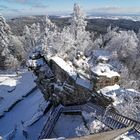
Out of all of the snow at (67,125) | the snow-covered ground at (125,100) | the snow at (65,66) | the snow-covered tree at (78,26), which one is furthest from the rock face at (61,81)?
the snow-covered tree at (78,26)

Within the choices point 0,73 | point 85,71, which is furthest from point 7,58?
point 85,71

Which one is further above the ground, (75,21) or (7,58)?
(75,21)

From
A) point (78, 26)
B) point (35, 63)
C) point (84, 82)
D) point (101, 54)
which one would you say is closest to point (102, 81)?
point (84, 82)

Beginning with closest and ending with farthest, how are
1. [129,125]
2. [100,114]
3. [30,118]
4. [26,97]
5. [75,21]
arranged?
1. [129,125]
2. [100,114]
3. [30,118]
4. [26,97]
5. [75,21]

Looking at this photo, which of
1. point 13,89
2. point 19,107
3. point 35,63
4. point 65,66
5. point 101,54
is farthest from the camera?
point 101,54

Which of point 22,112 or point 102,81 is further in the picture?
point 22,112

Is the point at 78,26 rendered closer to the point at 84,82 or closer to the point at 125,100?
the point at 84,82

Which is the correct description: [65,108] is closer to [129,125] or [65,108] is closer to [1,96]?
[129,125]

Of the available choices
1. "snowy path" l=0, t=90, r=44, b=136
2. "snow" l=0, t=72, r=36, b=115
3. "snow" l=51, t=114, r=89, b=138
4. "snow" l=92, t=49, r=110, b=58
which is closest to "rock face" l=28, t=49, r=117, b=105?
"snow" l=51, t=114, r=89, b=138
